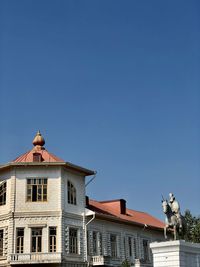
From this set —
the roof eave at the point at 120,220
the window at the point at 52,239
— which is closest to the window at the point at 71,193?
the roof eave at the point at 120,220

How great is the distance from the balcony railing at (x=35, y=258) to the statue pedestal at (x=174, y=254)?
967 cm

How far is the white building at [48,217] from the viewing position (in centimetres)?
3244

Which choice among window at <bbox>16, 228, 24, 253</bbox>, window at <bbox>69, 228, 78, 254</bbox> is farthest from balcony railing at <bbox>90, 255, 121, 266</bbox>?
window at <bbox>16, 228, 24, 253</bbox>

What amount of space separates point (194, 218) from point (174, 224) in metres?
21.9

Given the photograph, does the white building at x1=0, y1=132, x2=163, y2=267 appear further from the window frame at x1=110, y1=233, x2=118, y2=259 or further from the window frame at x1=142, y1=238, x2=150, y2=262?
the window frame at x1=142, y1=238, x2=150, y2=262

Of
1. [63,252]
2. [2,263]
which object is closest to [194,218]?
[63,252]

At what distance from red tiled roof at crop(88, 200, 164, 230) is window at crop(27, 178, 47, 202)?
5.06 metres

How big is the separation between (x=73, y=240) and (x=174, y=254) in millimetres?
11784

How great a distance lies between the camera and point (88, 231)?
116 ft

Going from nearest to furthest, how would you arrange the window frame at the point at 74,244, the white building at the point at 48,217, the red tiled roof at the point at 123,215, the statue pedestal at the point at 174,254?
the statue pedestal at the point at 174,254, the white building at the point at 48,217, the window frame at the point at 74,244, the red tiled roof at the point at 123,215

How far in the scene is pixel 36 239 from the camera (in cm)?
3269

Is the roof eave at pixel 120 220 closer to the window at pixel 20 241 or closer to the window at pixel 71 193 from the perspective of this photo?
the window at pixel 71 193

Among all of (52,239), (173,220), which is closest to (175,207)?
(173,220)

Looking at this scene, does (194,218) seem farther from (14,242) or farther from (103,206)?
(14,242)
